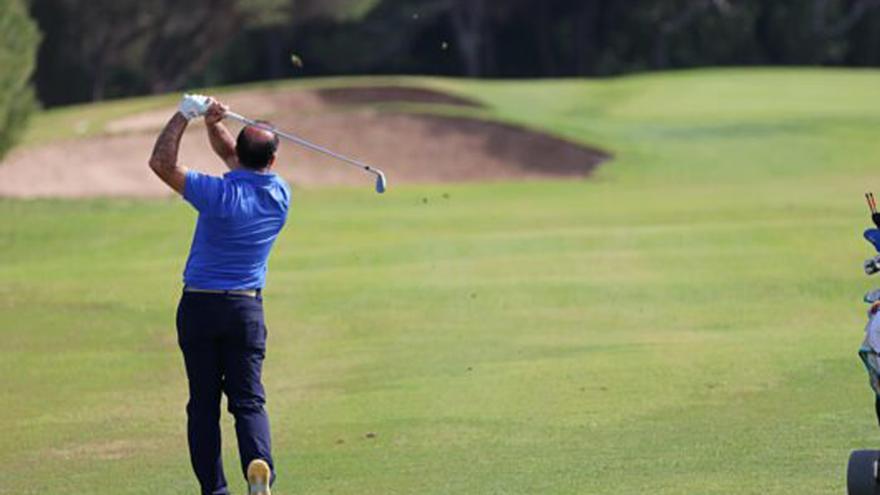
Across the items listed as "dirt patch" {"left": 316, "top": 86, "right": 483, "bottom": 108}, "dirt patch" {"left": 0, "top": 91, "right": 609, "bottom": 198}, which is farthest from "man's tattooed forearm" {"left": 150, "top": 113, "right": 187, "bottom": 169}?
"dirt patch" {"left": 316, "top": 86, "right": 483, "bottom": 108}

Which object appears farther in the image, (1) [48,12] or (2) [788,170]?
(1) [48,12]

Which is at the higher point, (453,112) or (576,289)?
(576,289)

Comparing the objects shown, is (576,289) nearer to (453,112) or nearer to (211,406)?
(211,406)

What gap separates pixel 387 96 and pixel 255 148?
125ft

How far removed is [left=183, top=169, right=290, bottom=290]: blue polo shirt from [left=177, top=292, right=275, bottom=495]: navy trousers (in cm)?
9

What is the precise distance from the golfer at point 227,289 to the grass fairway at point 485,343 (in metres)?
0.89

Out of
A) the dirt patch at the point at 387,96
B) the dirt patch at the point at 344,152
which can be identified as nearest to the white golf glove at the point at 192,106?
the dirt patch at the point at 344,152

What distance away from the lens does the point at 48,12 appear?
198ft

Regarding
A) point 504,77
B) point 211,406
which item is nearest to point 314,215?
point 211,406

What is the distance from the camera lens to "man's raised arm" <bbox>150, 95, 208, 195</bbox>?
9.10 meters

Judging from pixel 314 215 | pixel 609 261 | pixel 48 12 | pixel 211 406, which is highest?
pixel 211 406

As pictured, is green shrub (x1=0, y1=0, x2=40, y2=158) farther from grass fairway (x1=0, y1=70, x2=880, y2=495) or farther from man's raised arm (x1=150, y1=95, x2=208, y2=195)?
man's raised arm (x1=150, y1=95, x2=208, y2=195)

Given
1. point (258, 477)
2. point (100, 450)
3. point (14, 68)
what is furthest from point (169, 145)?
point (14, 68)

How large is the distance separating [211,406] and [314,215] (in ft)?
61.9
